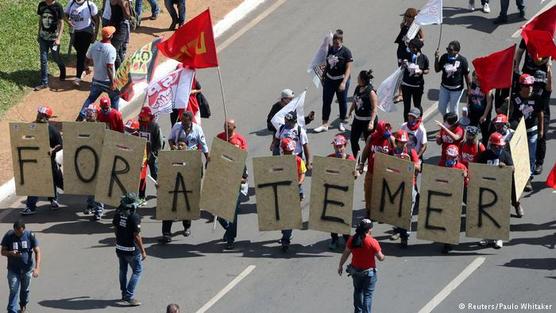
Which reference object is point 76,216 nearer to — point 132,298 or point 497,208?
point 132,298

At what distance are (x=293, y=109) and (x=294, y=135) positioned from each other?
1.37 ft

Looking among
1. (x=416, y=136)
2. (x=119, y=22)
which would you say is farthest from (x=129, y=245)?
(x=119, y=22)

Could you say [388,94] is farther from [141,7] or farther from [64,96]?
[141,7]

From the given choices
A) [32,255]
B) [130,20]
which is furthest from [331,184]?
[130,20]

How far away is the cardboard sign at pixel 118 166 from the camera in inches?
809

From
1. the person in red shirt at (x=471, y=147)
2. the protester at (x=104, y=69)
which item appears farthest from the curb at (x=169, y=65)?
the person in red shirt at (x=471, y=147)

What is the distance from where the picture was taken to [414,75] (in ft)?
75.8

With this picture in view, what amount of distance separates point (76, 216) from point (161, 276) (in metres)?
2.60

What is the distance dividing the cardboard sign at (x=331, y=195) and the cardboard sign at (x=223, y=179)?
1.08 meters

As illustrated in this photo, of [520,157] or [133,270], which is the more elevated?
[520,157]

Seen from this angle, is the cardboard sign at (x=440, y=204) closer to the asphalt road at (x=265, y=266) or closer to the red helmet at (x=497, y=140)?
the asphalt road at (x=265, y=266)

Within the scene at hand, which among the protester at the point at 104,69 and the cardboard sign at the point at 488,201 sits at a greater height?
the protester at the point at 104,69

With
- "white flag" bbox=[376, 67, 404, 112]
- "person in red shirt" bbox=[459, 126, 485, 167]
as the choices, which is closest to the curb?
"white flag" bbox=[376, 67, 404, 112]

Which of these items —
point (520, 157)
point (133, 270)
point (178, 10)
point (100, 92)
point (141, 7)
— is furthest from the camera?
point (141, 7)
